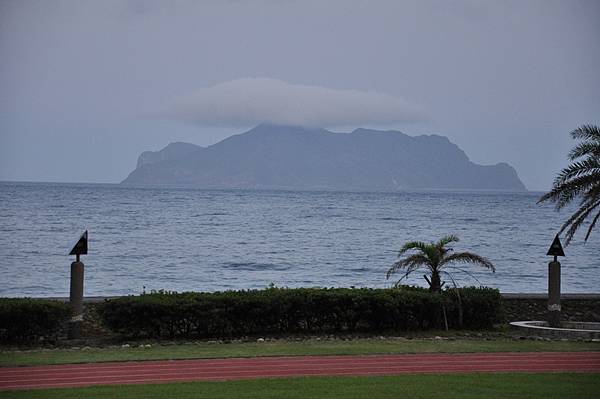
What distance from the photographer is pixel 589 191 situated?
892 inches

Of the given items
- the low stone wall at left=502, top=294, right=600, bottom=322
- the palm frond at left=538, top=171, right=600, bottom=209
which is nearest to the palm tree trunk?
the low stone wall at left=502, top=294, right=600, bottom=322

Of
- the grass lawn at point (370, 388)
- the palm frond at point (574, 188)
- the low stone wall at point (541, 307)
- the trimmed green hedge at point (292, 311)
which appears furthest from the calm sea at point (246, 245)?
the grass lawn at point (370, 388)

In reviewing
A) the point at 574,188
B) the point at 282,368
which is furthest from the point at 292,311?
the point at 574,188

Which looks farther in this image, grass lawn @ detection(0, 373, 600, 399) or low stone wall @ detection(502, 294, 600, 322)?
low stone wall @ detection(502, 294, 600, 322)

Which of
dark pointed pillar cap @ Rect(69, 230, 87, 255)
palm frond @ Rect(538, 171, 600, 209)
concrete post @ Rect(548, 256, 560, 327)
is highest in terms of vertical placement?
palm frond @ Rect(538, 171, 600, 209)

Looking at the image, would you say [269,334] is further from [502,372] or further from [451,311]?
[502,372]

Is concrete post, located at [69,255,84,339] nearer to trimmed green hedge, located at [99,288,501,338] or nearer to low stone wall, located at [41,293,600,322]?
trimmed green hedge, located at [99,288,501,338]

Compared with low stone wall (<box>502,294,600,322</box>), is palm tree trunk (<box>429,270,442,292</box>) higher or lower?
higher

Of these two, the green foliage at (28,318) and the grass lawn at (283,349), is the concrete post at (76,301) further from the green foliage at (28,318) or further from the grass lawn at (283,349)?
the grass lawn at (283,349)

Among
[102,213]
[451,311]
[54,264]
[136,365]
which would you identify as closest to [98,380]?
[136,365]

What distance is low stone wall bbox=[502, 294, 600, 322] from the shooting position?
23.6m

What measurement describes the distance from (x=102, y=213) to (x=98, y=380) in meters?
87.2

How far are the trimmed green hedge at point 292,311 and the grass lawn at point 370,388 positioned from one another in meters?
5.83

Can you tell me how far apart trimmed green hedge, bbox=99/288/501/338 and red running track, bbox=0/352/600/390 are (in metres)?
3.48
